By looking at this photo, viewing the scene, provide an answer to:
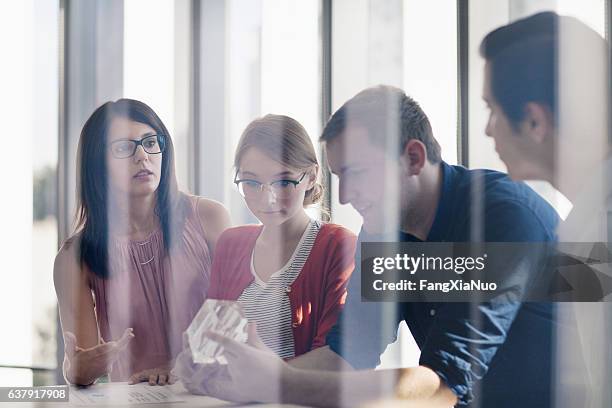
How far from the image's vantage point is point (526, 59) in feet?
5.40

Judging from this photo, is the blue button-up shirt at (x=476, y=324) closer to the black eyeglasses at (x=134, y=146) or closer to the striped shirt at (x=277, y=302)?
the striped shirt at (x=277, y=302)

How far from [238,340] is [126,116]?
0.70 metres

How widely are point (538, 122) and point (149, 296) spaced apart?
3.89ft

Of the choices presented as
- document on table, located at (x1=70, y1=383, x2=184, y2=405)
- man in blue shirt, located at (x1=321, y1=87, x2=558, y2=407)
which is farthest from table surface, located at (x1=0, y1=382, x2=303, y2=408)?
man in blue shirt, located at (x1=321, y1=87, x2=558, y2=407)

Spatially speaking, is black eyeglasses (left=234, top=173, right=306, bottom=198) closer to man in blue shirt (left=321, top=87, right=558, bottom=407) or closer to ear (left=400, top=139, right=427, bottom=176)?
man in blue shirt (left=321, top=87, right=558, bottom=407)

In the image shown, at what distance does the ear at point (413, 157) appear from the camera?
1.64 m

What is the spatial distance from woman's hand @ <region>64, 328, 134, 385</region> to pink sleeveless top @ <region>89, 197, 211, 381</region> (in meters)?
0.02

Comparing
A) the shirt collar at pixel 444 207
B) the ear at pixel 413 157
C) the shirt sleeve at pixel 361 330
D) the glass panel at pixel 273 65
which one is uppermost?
the glass panel at pixel 273 65

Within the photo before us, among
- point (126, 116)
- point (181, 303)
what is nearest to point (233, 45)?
point (126, 116)

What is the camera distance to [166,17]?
1.66 meters

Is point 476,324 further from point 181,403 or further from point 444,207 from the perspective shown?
point 181,403

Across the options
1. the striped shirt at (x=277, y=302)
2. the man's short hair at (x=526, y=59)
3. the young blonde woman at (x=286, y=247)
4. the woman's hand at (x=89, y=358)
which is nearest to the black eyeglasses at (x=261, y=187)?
the young blonde woman at (x=286, y=247)

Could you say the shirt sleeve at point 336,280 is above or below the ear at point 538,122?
below

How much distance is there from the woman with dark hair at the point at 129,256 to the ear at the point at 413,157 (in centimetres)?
52
